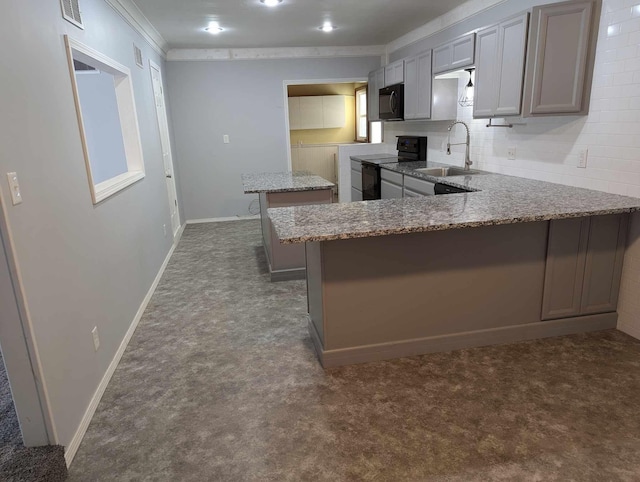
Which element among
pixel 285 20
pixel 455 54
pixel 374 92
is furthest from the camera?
pixel 374 92

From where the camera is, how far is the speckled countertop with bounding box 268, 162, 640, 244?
2.04 m

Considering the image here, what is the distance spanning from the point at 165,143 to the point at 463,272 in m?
4.28

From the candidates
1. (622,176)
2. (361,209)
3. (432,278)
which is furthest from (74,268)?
(622,176)

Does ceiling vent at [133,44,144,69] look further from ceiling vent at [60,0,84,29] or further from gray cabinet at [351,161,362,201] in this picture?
gray cabinet at [351,161,362,201]

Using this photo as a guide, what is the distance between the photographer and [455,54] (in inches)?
Answer: 149

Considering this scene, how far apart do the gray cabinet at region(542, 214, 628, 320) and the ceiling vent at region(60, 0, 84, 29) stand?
299 centimetres

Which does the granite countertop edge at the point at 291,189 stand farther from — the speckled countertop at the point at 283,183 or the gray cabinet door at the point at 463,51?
the gray cabinet door at the point at 463,51

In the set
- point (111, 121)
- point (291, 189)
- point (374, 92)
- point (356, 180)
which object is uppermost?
point (374, 92)

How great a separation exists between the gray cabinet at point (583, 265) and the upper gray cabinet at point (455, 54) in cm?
177

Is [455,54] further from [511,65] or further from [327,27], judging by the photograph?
[327,27]

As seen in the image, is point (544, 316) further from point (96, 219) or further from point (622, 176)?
point (96, 219)

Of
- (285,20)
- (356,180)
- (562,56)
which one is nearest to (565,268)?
(562,56)

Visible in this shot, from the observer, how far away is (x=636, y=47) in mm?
2428

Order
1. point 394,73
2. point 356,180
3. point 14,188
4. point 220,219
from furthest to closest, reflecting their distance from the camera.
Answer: point 220,219
point 356,180
point 394,73
point 14,188
